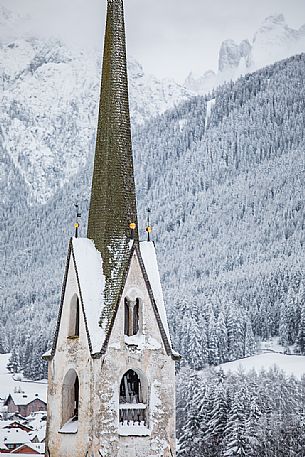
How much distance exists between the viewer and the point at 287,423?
119 ft

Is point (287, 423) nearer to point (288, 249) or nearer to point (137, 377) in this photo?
point (288, 249)

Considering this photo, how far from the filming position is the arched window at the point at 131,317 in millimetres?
18531

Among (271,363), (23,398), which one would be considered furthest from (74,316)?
(271,363)

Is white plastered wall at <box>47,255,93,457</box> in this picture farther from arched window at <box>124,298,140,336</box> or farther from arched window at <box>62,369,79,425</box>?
arched window at <box>124,298,140,336</box>

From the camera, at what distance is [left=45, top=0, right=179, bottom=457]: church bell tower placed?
706 inches

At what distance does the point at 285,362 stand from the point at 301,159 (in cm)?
1235

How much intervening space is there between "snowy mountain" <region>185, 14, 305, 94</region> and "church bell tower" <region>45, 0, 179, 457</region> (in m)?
26.1

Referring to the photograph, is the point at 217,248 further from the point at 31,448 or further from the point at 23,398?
the point at 31,448

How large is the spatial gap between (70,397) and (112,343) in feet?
5.45

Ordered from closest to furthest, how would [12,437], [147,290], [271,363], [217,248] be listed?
[147,290], [12,437], [271,363], [217,248]

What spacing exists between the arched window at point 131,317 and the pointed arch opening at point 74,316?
97 cm

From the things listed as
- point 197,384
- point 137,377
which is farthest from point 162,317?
point 197,384

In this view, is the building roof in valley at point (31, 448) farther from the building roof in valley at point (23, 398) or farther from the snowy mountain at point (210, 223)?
the snowy mountain at point (210, 223)

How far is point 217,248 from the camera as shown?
153 feet
